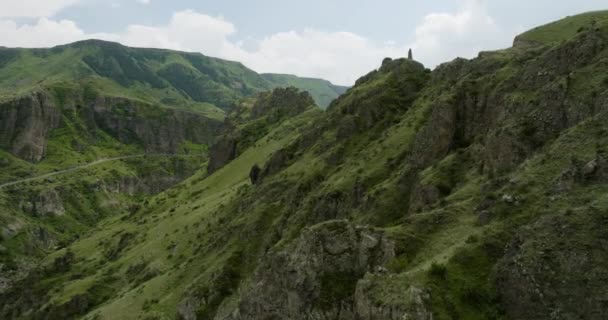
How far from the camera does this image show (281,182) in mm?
90750

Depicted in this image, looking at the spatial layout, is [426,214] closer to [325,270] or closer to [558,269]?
[325,270]

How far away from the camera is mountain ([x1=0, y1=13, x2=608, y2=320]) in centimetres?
3170

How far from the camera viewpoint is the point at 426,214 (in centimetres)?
4194

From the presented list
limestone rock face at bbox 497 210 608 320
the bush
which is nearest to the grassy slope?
limestone rock face at bbox 497 210 608 320

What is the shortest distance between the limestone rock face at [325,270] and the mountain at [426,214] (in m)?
0.11

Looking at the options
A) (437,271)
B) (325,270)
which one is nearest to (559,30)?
(325,270)

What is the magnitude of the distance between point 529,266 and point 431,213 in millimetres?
11046

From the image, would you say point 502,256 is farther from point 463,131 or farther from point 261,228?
point 261,228

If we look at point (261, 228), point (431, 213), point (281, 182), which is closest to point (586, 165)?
point (431, 213)

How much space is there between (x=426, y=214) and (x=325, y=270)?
8683mm

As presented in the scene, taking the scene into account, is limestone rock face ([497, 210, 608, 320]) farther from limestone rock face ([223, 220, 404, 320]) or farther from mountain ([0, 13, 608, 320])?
limestone rock face ([223, 220, 404, 320])

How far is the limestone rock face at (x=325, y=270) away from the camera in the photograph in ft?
129

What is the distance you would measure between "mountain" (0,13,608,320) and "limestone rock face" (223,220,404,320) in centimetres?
11

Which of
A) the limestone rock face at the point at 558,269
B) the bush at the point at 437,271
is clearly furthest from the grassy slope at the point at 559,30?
the bush at the point at 437,271
